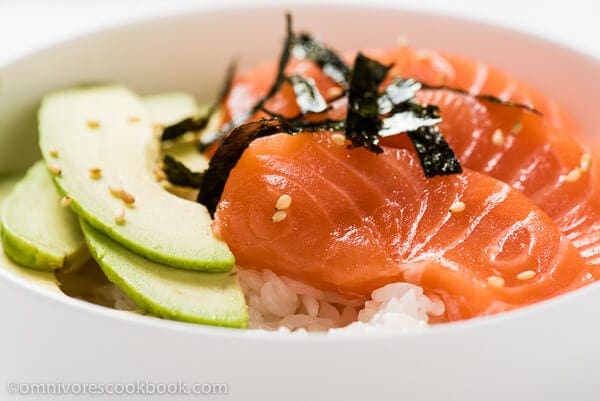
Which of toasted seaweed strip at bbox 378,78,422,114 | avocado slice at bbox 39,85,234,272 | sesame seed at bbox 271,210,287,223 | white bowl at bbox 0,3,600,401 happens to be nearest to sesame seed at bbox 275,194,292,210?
sesame seed at bbox 271,210,287,223

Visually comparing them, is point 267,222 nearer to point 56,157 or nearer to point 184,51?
point 56,157

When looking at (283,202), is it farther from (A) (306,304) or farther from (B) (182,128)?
(B) (182,128)

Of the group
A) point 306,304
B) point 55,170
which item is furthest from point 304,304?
point 55,170

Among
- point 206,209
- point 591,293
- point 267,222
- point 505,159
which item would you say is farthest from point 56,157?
point 591,293

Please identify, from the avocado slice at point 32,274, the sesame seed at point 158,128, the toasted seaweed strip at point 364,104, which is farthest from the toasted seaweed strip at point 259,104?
the avocado slice at point 32,274

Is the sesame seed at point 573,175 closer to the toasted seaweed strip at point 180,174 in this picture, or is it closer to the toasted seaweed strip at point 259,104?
the toasted seaweed strip at point 259,104
